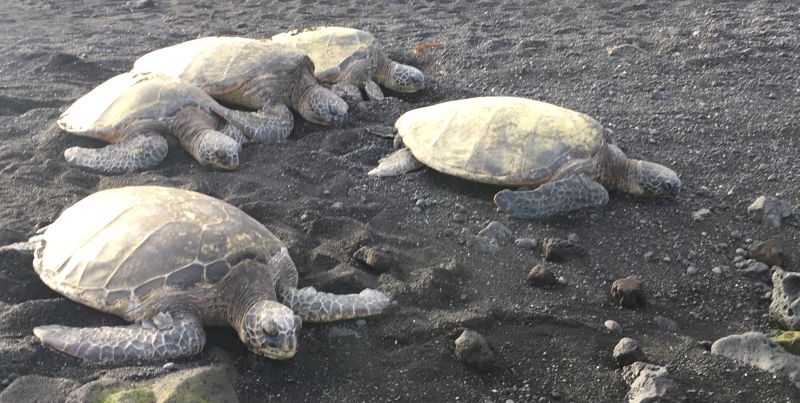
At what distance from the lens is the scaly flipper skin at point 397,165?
15.9ft

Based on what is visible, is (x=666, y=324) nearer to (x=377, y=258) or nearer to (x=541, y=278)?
(x=541, y=278)

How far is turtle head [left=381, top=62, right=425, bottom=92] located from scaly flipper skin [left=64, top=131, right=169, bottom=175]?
7.29 ft

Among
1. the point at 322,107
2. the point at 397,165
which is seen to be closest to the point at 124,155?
the point at 322,107

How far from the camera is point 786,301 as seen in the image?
342cm

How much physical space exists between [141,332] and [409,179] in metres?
2.10

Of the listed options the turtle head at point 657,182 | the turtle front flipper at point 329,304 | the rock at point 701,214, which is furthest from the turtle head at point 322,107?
the rock at point 701,214

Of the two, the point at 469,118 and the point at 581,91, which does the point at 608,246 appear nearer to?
the point at 469,118

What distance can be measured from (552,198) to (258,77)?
2.69 metres

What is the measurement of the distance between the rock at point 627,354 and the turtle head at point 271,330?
1.33 metres

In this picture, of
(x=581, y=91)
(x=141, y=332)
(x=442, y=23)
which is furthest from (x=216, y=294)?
(x=442, y=23)

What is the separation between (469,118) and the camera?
481cm

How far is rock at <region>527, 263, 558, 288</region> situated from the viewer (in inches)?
145

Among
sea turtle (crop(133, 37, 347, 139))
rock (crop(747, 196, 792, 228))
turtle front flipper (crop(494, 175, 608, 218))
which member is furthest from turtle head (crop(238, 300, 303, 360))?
rock (crop(747, 196, 792, 228))

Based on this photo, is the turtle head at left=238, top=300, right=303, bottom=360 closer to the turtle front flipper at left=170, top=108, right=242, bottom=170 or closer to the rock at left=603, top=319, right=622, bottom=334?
the rock at left=603, top=319, right=622, bottom=334
